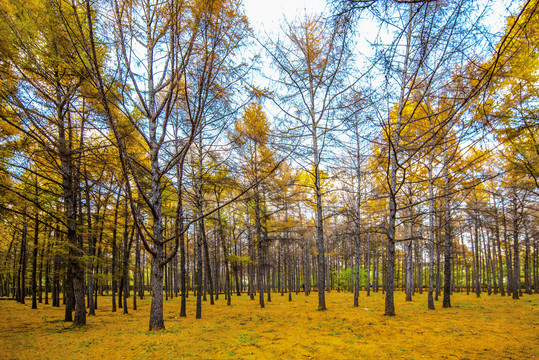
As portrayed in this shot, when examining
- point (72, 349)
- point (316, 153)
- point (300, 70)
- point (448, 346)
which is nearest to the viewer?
point (448, 346)

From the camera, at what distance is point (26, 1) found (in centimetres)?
546

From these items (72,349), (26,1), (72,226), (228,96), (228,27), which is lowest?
(72,349)

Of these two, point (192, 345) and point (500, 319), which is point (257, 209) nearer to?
point (192, 345)

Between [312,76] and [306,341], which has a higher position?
[312,76]

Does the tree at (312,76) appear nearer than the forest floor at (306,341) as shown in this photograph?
No

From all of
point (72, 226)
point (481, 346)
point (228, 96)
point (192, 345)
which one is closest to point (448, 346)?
point (481, 346)

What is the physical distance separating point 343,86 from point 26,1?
381 inches

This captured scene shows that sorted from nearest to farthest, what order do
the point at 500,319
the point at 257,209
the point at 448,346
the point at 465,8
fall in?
1. the point at 465,8
2. the point at 448,346
3. the point at 500,319
4. the point at 257,209

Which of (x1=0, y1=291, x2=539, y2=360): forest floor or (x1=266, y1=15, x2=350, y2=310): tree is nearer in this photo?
(x1=0, y1=291, x2=539, y2=360): forest floor

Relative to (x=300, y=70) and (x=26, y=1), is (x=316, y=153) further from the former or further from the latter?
(x=26, y=1)

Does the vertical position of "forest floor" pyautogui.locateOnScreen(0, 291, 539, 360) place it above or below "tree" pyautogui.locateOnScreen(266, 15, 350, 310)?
below

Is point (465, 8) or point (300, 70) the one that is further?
point (300, 70)

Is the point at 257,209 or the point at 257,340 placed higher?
the point at 257,209

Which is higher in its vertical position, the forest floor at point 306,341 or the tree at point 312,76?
the tree at point 312,76
